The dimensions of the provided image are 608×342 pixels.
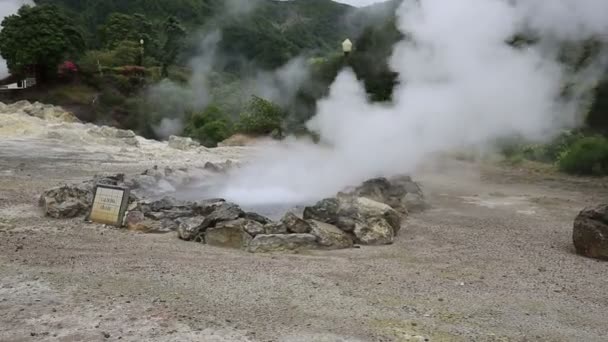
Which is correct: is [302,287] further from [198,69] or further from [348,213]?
[198,69]

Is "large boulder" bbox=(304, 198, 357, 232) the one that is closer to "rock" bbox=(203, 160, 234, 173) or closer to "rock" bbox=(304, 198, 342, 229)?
"rock" bbox=(304, 198, 342, 229)

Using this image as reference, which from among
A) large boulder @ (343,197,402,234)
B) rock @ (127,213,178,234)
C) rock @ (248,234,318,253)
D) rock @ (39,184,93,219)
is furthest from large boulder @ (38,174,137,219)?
large boulder @ (343,197,402,234)

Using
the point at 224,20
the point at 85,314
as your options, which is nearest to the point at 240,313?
the point at 85,314

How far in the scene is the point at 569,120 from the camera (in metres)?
14.7

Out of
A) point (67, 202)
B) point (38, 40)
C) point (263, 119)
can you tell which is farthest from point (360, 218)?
point (38, 40)

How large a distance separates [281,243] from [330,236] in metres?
0.64

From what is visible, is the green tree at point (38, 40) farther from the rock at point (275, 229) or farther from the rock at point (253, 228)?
the rock at point (275, 229)

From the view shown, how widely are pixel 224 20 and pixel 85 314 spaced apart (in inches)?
1956

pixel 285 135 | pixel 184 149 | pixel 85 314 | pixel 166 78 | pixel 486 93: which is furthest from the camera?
pixel 166 78

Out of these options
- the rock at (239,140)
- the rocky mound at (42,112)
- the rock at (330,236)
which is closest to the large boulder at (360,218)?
the rock at (330,236)

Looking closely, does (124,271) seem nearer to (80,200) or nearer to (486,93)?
(80,200)

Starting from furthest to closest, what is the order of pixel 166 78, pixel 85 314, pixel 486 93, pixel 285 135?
pixel 166 78 → pixel 285 135 → pixel 486 93 → pixel 85 314

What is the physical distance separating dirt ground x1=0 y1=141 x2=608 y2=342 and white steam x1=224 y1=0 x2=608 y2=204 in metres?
3.34

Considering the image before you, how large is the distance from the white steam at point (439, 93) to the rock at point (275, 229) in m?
2.72
